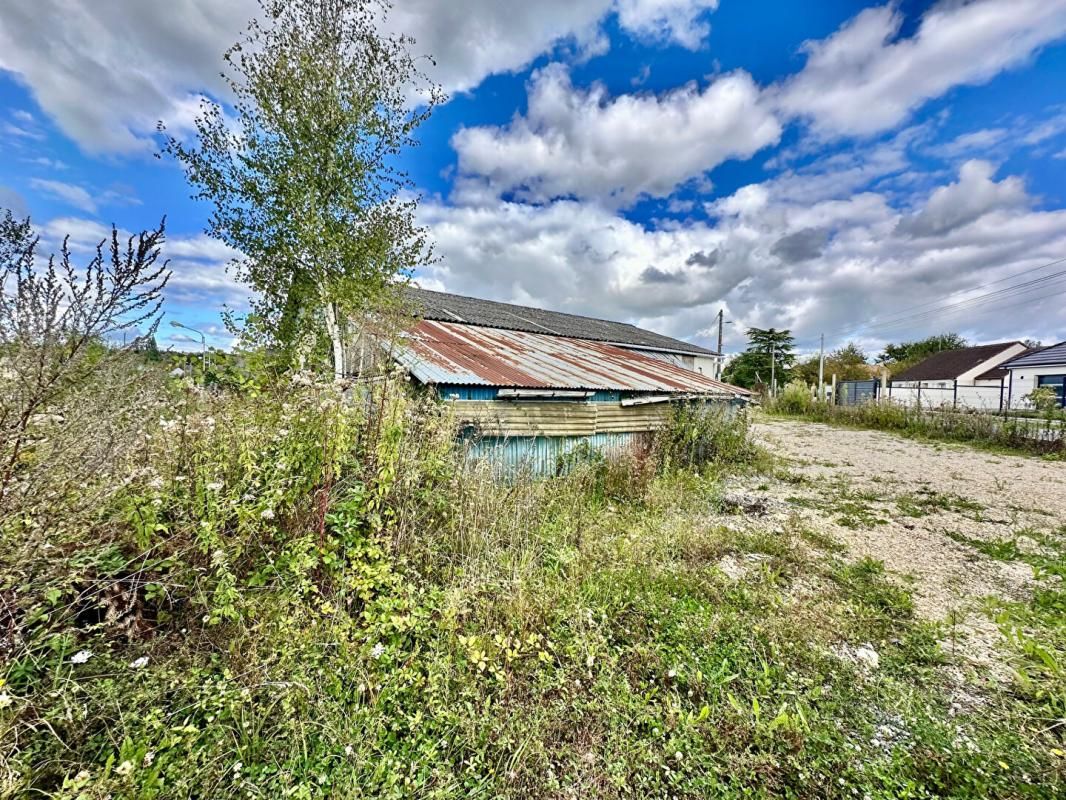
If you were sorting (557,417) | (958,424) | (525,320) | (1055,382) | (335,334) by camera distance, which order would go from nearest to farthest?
1. (557,417)
2. (335,334)
3. (958,424)
4. (525,320)
5. (1055,382)

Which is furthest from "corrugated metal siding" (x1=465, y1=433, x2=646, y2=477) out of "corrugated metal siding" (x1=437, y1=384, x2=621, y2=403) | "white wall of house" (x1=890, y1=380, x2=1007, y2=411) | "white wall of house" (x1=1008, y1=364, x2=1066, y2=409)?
"white wall of house" (x1=890, y1=380, x2=1007, y2=411)

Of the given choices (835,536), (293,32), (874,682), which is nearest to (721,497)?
(835,536)

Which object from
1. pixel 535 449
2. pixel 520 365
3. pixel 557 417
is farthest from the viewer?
pixel 520 365

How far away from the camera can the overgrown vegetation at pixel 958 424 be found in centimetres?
1023

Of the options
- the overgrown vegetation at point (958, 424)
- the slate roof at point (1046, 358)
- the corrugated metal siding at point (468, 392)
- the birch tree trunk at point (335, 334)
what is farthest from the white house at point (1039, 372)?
the birch tree trunk at point (335, 334)

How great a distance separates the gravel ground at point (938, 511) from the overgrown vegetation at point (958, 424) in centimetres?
102

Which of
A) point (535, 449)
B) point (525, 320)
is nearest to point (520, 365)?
point (535, 449)

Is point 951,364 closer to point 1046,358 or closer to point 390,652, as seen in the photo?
point 1046,358

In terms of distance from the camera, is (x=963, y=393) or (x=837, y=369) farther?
(x=837, y=369)

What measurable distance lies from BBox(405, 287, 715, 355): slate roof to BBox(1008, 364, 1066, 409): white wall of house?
546 inches

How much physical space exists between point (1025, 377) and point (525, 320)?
82.9ft

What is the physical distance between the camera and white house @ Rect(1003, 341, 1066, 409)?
17.7 m

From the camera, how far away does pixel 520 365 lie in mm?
7031

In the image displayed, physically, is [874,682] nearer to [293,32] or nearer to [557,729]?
[557,729]
